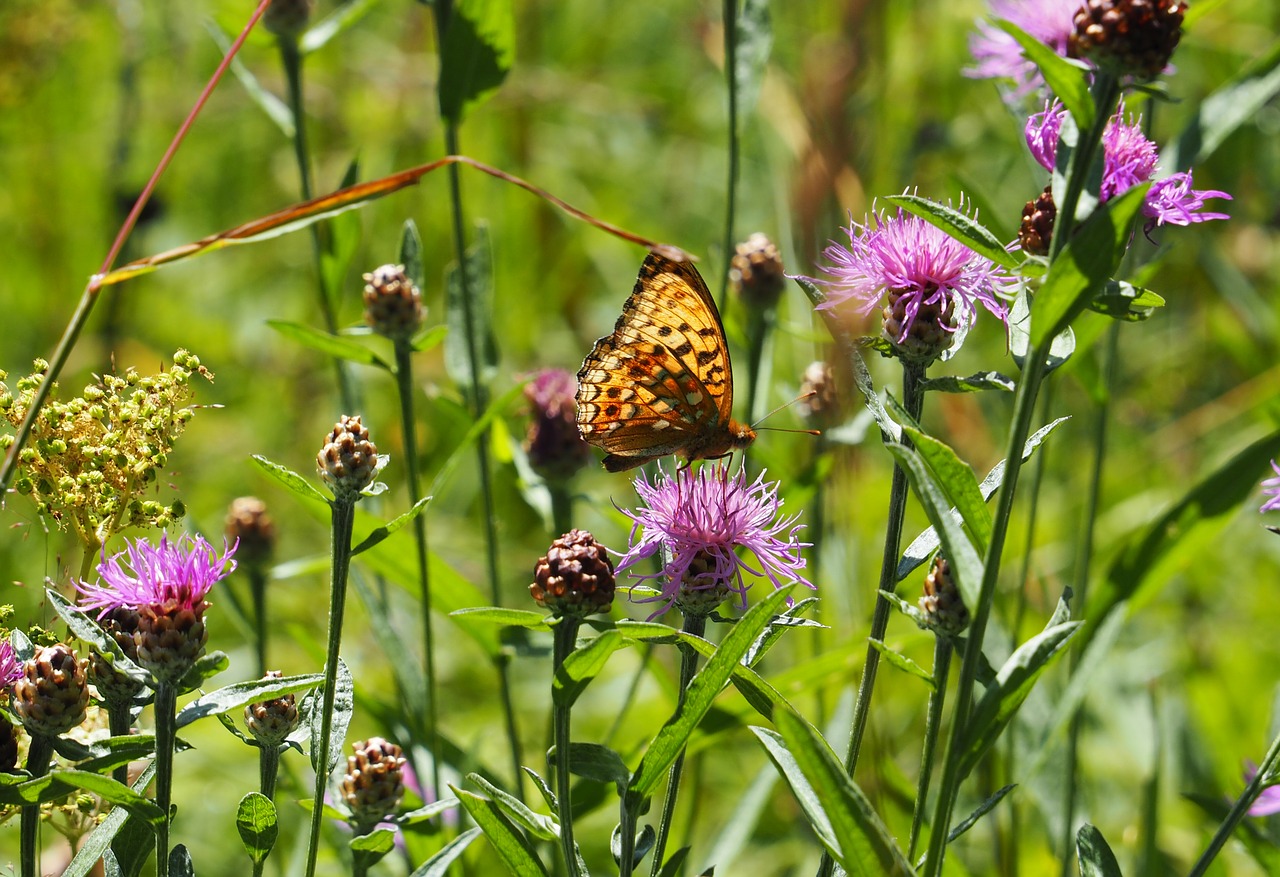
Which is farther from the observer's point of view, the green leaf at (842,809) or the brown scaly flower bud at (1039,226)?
the brown scaly flower bud at (1039,226)

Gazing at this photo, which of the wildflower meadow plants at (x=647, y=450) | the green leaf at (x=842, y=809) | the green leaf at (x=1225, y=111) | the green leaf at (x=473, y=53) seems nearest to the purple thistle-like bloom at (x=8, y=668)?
the wildflower meadow plants at (x=647, y=450)

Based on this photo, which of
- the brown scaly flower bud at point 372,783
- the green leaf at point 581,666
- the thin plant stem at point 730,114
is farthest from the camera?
the thin plant stem at point 730,114

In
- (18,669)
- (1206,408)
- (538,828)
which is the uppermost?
(18,669)

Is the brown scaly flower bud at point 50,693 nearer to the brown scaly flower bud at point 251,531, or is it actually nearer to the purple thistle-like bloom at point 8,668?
the purple thistle-like bloom at point 8,668

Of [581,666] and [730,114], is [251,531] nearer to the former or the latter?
Result: [730,114]

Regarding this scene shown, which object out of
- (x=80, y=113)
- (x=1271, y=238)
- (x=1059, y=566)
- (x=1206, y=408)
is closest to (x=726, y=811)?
(x=1059, y=566)

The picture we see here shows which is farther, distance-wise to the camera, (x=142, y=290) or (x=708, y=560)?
(x=142, y=290)

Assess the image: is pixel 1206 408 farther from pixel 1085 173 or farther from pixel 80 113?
pixel 80 113

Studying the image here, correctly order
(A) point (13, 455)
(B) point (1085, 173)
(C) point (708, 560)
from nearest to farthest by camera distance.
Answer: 1. (B) point (1085, 173)
2. (A) point (13, 455)
3. (C) point (708, 560)
